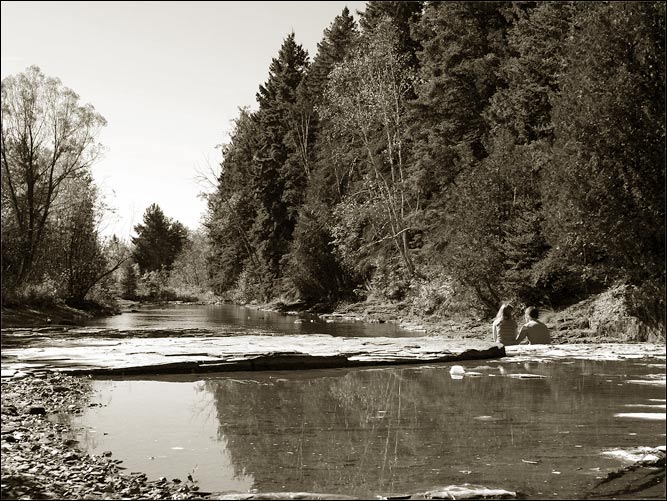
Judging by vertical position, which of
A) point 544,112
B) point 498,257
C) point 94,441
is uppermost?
point 544,112

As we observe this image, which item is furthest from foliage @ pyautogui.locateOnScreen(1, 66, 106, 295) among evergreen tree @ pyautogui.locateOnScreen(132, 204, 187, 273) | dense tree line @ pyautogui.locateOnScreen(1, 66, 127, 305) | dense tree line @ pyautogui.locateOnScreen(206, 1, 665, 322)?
evergreen tree @ pyautogui.locateOnScreen(132, 204, 187, 273)

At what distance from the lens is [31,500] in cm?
557

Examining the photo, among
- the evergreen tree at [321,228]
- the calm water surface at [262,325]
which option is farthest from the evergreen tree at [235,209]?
the calm water surface at [262,325]

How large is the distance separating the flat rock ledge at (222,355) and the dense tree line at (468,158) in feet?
21.7

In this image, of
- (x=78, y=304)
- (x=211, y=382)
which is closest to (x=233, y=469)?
(x=211, y=382)

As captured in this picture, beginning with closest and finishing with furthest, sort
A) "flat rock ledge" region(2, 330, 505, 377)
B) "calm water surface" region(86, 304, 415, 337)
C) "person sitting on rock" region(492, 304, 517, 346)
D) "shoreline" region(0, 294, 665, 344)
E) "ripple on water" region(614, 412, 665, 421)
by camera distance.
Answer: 1. "ripple on water" region(614, 412, 665, 421)
2. "flat rock ledge" region(2, 330, 505, 377)
3. "person sitting on rock" region(492, 304, 517, 346)
4. "shoreline" region(0, 294, 665, 344)
5. "calm water surface" region(86, 304, 415, 337)

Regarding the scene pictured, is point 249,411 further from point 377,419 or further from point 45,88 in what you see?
point 45,88

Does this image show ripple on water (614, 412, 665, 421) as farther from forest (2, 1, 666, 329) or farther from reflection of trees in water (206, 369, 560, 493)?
forest (2, 1, 666, 329)

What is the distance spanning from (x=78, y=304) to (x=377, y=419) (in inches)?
1548

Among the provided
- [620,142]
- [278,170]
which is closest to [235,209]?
[278,170]

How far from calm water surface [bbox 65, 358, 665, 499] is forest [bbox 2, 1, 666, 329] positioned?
4.83m

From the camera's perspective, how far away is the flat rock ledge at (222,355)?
45.1 feet

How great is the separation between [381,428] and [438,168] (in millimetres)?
32571

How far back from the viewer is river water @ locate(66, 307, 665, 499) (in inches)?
259
